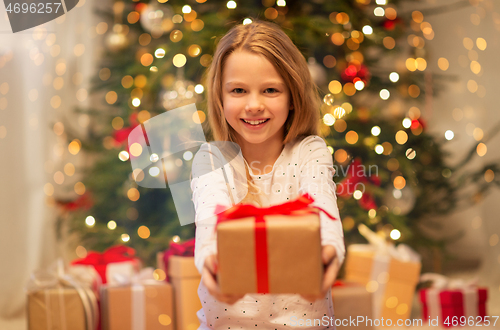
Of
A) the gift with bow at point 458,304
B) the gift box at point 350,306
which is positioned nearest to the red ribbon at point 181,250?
the gift box at point 350,306

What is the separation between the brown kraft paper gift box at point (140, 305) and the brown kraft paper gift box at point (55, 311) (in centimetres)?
6

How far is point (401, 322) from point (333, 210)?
0.88 m

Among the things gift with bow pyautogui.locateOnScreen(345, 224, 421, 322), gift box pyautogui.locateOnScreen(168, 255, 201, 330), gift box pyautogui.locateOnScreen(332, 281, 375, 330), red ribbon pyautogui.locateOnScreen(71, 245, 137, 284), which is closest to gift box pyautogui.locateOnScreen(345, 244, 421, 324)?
gift with bow pyautogui.locateOnScreen(345, 224, 421, 322)

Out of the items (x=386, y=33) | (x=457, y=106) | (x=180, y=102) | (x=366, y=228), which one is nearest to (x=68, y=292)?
(x=180, y=102)

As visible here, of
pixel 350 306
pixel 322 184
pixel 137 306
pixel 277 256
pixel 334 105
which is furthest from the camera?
pixel 334 105

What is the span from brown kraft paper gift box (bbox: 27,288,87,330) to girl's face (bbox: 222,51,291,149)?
0.70 metres

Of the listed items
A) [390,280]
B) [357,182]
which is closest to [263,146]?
[357,182]

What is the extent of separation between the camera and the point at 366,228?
4.58 feet

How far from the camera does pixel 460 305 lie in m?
1.24

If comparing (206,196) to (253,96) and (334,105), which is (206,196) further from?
(334,105)

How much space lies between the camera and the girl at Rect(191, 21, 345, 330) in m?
0.63

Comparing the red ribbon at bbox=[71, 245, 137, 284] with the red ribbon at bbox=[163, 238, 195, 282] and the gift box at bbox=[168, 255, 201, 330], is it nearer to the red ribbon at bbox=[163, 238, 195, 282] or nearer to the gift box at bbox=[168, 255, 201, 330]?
the red ribbon at bbox=[163, 238, 195, 282]

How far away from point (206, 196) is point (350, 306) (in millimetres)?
540

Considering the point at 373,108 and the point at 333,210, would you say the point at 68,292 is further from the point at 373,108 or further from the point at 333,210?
the point at 373,108
